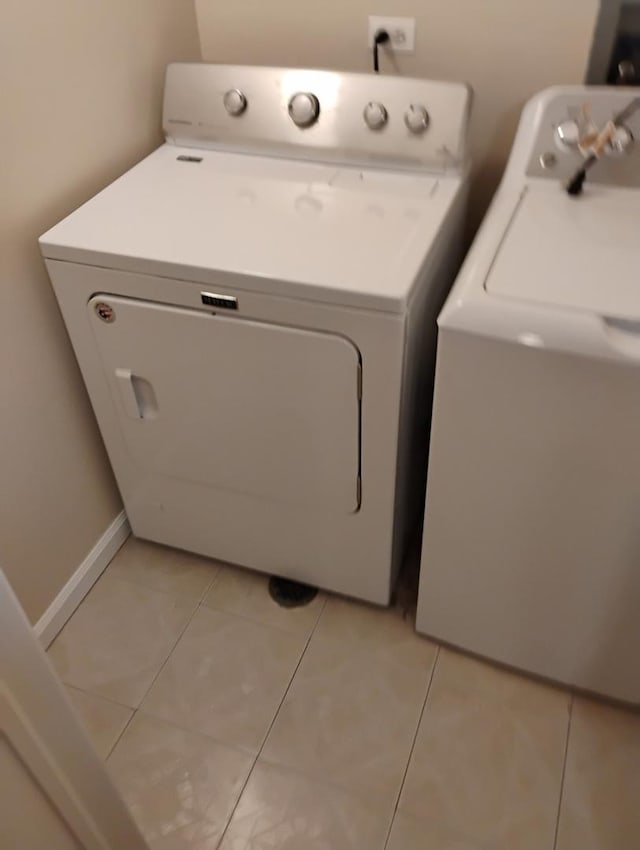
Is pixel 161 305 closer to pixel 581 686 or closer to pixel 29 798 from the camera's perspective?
pixel 29 798

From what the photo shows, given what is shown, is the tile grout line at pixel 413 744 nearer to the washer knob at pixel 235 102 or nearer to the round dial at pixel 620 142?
the round dial at pixel 620 142

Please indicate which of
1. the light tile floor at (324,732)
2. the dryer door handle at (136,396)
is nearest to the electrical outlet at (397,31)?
the dryer door handle at (136,396)

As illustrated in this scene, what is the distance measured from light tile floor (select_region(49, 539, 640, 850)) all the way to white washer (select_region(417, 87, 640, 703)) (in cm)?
11

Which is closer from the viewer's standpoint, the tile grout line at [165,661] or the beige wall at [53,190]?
the beige wall at [53,190]

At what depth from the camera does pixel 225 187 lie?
149cm

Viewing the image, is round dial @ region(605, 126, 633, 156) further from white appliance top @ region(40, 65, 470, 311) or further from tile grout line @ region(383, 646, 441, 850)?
tile grout line @ region(383, 646, 441, 850)

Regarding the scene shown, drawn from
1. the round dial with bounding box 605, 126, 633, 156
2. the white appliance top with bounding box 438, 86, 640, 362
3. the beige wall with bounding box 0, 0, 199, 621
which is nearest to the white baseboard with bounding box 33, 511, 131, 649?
the beige wall with bounding box 0, 0, 199, 621

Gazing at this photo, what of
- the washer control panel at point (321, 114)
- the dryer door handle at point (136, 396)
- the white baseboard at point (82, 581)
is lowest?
the white baseboard at point (82, 581)

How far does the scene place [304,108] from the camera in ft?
4.97

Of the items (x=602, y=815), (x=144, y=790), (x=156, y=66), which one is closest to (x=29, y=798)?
(x=144, y=790)

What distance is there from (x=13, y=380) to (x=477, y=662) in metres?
1.13

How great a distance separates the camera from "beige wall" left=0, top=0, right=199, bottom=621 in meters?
1.32

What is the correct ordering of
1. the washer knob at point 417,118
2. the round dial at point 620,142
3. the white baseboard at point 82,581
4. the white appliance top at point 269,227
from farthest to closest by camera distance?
the white baseboard at point 82,581 < the washer knob at point 417,118 < the round dial at point 620,142 < the white appliance top at point 269,227

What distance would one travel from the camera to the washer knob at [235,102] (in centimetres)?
156
